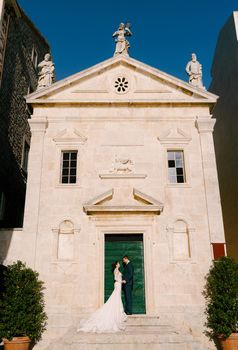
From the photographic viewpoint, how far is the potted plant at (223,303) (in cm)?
1113

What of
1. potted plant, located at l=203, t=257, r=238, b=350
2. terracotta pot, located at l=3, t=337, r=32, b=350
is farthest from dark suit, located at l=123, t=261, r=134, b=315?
terracotta pot, located at l=3, t=337, r=32, b=350

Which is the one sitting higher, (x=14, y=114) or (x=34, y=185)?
(x=14, y=114)

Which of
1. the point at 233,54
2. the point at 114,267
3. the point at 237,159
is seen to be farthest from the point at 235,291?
the point at 233,54

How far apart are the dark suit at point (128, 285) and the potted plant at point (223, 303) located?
2.59 metres

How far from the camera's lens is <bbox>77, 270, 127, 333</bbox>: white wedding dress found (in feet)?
36.5

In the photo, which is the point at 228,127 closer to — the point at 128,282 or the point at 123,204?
the point at 123,204

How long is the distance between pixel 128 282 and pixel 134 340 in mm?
2145

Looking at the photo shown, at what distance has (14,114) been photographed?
18.2 m

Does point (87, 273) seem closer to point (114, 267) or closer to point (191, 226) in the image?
point (114, 267)

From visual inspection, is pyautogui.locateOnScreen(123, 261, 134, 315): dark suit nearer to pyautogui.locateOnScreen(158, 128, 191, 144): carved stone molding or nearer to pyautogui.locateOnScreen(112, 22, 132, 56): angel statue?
pyautogui.locateOnScreen(158, 128, 191, 144): carved stone molding

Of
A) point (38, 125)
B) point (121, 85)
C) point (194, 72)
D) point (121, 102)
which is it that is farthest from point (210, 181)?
point (38, 125)

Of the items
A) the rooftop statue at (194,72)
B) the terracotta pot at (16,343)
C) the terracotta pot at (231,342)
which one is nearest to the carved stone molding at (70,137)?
the rooftop statue at (194,72)

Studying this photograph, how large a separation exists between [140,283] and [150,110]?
279 inches

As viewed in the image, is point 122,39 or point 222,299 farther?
point 122,39
